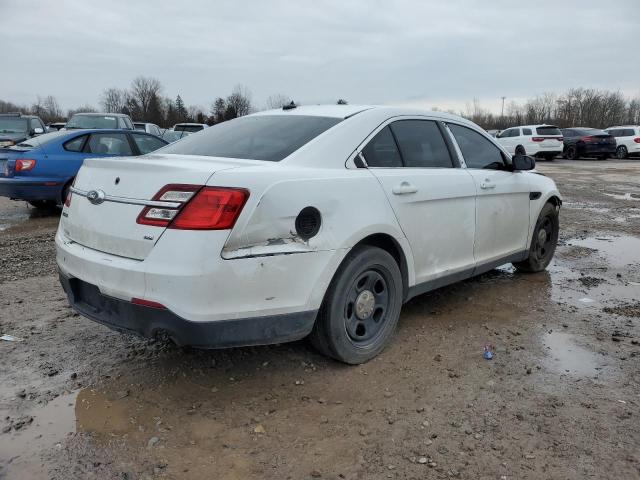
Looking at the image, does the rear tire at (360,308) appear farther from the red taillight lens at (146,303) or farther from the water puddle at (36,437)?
the water puddle at (36,437)

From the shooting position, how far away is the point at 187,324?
8.52 feet

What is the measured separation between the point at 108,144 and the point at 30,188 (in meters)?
1.48

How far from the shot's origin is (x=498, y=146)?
4.86 m

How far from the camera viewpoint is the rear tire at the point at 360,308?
3.12 metres

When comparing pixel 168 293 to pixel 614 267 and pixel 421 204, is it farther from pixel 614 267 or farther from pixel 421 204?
pixel 614 267

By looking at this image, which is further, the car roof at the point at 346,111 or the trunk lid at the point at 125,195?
the car roof at the point at 346,111

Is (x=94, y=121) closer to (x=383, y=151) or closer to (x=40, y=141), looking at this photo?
(x=40, y=141)

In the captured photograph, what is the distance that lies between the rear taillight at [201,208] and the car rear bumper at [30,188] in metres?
6.58

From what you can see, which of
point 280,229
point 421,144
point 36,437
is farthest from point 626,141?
point 36,437

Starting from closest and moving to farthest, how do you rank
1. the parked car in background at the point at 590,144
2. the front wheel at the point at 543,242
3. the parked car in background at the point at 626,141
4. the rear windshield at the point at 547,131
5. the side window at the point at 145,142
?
1. the front wheel at the point at 543,242
2. the side window at the point at 145,142
3. the rear windshield at the point at 547,131
4. the parked car in background at the point at 590,144
5. the parked car in background at the point at 626,141

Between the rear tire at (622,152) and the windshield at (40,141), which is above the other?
the windshield at (40,141)

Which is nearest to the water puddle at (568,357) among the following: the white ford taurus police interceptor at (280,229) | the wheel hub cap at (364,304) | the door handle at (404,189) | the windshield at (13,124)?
the white ford taurus police interceptor at (280,229)

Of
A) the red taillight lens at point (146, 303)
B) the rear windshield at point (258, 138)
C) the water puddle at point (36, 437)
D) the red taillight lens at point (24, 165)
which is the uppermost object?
the rear windshield at point (258, 138)

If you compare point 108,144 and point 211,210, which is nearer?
point 211,210
